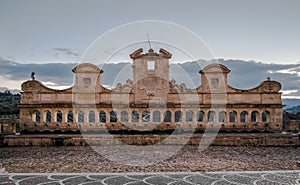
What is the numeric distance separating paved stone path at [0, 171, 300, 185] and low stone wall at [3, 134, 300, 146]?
839cm

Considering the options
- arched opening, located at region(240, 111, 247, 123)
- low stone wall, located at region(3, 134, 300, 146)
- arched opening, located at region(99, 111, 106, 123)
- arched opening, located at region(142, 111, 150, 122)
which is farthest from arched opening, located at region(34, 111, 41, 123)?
arched opening, located at region(240, 111, 247, 123)

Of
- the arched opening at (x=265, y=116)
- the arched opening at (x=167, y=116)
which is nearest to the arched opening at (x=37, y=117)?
the arched opening at (x=167, y=116)

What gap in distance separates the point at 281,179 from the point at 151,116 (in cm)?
1288

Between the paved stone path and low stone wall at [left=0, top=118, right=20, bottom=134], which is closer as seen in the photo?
the paved stone path

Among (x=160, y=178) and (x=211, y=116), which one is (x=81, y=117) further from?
(x=160, y=178)

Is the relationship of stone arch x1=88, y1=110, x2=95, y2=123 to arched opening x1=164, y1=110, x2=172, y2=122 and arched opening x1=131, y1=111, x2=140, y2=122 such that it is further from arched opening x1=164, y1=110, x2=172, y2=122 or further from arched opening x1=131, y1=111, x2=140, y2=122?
arched opening x1=164, y1=110, x2=172, y2=122

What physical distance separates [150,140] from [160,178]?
9315 mm

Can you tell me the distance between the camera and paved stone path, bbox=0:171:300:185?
800 cm

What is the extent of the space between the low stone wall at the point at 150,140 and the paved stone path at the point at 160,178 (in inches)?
330

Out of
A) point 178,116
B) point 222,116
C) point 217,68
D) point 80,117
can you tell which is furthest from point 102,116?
point 217,68

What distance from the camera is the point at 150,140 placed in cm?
1786

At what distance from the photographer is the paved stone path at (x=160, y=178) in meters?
8.00

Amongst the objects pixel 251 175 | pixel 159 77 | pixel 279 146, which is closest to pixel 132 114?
pixel 159 77

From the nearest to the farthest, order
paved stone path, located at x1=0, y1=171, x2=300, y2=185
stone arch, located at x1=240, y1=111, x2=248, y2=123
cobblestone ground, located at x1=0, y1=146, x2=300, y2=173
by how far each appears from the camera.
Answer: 1. paved stone path, located at x1=0, y1=171, x2=300, y2=185
2. cobblestone ground, located at x1=0, y1=146, x2=300, y2=173
3. stone arch, located at x1=240, y1=111, x2=248, y2=123
